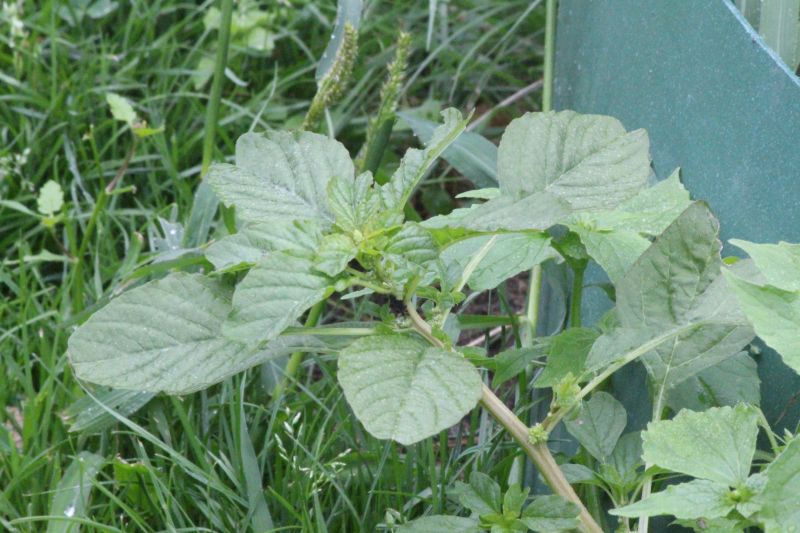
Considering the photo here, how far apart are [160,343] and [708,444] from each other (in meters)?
0.47

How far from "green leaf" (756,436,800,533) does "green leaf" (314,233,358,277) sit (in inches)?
14.0

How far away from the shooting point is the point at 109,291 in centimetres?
165

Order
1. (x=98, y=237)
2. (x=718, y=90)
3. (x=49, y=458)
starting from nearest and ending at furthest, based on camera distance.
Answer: (x=718, y=90)
(x=49, y=458)
(x=98, y=237)

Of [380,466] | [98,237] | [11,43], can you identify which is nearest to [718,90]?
[380,466]

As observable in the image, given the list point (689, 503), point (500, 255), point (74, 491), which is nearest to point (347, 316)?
point (74, 491)

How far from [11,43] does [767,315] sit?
1.71 metres

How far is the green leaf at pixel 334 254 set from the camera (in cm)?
85

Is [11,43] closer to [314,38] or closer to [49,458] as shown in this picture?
[314,38]

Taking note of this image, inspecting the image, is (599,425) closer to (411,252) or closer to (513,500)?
(513,500)

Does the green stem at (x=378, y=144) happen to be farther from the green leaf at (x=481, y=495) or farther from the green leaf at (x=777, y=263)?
the green leaf at (x=777, y=263)

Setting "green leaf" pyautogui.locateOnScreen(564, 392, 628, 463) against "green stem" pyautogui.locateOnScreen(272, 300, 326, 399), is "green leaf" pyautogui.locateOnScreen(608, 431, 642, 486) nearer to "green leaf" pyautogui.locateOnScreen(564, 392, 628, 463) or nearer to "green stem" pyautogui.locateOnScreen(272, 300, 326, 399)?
"green leaf" pyautogui.locateOnScreen(564, 392, 628, 463)

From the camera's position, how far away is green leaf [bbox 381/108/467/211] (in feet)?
3.10

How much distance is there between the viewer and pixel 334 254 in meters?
0.87

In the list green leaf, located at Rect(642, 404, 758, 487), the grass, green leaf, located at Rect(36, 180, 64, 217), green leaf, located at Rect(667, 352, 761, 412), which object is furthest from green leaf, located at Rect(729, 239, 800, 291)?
green leaf, located at Rect(36, 180, 64, 217)
